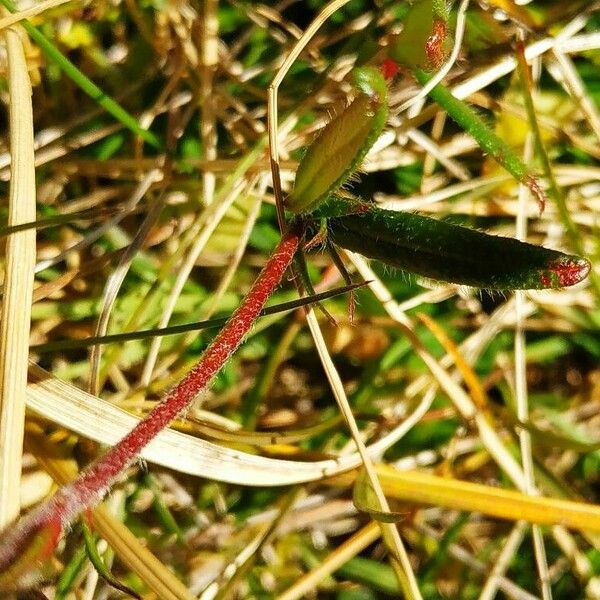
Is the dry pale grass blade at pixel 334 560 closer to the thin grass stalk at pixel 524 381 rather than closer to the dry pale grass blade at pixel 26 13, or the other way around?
the thin grass stalk at pixel 524 381

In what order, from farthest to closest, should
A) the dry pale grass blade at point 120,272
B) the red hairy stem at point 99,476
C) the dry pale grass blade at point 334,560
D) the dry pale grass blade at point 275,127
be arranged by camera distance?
the dry pale grass blade at point 334,560 → the dry pale grass blade at point 120,272 → the dry pale grass blade at point 275,127 → the red hairy stem at point 99,476

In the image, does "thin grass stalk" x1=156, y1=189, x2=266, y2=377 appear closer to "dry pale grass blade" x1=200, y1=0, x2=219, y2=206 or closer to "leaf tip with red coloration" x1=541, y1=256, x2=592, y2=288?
"dry pale grass blade" x1=200, y1=0, x2=219, y2=206

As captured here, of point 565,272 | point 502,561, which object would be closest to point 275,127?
point 565,272

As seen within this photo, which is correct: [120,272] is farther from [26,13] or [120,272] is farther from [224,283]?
[26,13]

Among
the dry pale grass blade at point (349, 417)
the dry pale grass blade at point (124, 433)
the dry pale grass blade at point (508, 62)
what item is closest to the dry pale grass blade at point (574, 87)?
the dry pale grass blade at point (508, 62)

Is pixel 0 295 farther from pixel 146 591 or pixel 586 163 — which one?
pixel 586 163

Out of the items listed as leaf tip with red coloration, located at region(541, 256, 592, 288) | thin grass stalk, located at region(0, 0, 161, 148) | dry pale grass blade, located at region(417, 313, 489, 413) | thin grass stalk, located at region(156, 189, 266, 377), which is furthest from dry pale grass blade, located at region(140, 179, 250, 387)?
leaf tip with red coloration, located at region(541, 256, 592, 288)
